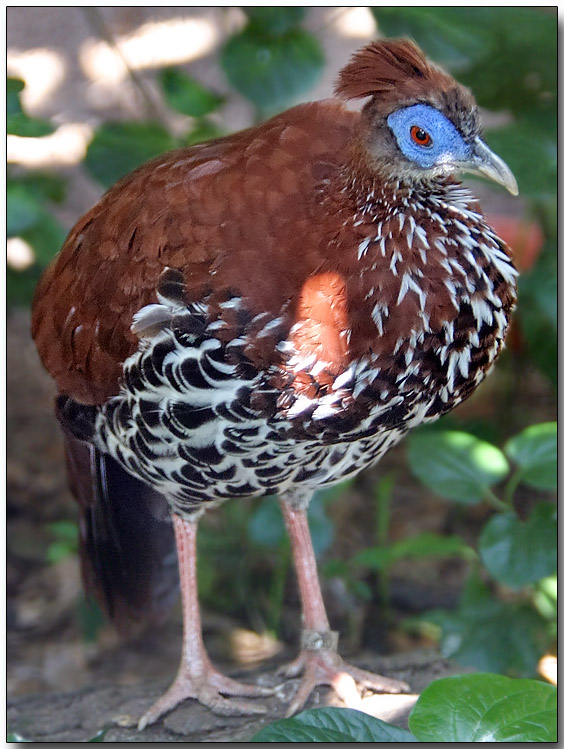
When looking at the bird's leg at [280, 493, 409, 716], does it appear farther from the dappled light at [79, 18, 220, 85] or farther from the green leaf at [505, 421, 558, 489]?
the dappled light at [79, 18, 220, 85]

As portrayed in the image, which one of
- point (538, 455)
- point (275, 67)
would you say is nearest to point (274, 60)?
point (275, 67)

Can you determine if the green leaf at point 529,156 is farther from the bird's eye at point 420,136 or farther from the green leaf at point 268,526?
the green leaf at point 268,526

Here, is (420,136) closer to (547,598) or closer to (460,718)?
(460,718)

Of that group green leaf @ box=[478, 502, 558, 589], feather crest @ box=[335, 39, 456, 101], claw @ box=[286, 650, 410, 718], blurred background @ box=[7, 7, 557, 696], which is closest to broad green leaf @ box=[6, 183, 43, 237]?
blurred background @ box=[7, 7, 557, 696]

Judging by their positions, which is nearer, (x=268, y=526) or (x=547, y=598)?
(x=547, y=598)

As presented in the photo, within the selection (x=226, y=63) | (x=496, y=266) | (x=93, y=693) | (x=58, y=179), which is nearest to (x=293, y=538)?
(x=93, y=693)

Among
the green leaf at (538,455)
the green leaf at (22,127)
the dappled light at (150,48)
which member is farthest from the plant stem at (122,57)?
the green leaf at (538,455)
